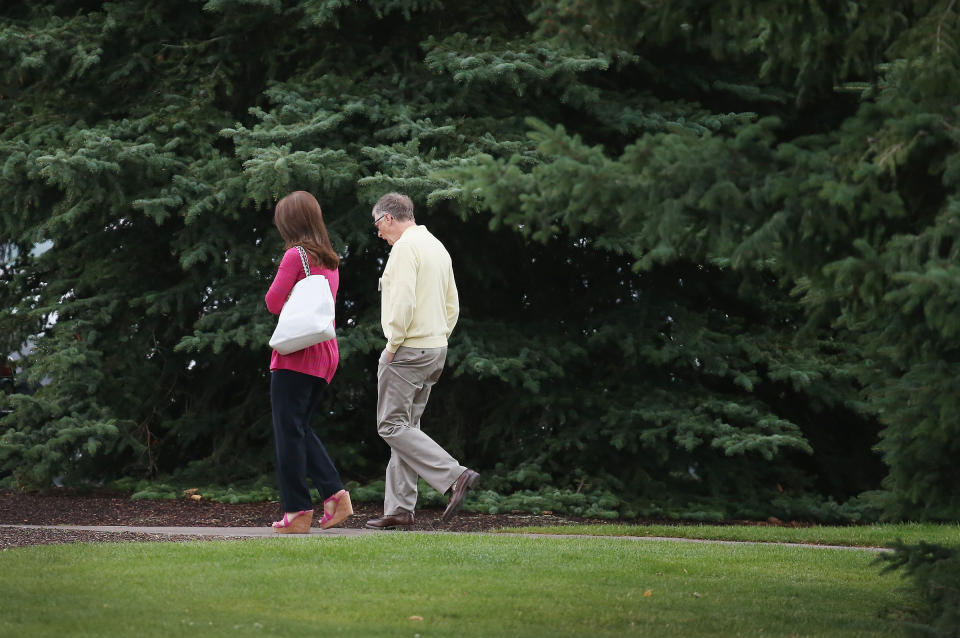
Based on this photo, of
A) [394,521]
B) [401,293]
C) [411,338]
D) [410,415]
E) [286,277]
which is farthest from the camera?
[394,521]

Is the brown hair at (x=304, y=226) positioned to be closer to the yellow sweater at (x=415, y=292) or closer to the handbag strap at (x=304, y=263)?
the handbag strap at (x=304, y=263)

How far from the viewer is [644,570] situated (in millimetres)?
7008

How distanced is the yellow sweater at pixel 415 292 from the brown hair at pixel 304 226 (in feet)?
1.52

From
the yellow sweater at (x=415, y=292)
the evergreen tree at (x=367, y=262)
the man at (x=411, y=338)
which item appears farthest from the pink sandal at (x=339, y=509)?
the evergreen tree at (x=367, y=262)

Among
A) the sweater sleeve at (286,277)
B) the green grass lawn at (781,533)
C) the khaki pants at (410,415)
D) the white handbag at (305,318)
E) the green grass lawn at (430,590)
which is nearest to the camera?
the green grass lawn at (430,590)

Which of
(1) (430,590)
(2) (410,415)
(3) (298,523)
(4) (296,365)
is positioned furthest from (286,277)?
(1) (430,590)

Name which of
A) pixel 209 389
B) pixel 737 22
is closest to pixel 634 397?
pixel 209 389

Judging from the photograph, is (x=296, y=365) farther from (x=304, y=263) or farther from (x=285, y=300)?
(x=304, y=263)

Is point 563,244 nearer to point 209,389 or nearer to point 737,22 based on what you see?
point 209,389

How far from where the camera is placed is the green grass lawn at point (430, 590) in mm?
5398

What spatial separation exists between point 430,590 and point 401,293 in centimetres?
261

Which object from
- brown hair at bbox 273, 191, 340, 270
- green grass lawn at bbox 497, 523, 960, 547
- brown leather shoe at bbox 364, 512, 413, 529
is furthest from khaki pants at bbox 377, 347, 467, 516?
green grass lawn at bbox 497, 523, 960, 547

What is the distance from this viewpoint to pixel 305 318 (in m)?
7.66

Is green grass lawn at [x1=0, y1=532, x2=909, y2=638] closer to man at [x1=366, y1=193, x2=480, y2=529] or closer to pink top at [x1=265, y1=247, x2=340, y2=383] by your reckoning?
man at [x1=366, y1=193, x2=480, y2=529]
